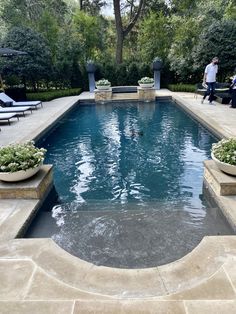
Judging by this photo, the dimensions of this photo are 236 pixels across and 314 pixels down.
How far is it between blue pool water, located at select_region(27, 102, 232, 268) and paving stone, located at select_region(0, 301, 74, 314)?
28.4 inches

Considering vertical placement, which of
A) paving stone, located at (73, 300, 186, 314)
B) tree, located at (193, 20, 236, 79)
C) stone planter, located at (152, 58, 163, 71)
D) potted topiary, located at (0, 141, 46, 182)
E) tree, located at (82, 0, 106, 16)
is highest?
tree, located at (82, 0, 106, 16)

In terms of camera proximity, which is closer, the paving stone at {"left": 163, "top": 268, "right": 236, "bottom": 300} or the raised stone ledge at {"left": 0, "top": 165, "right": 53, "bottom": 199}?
the paving stone at {"left": 163, "top": 268, "right": 236, "bottom": 300}

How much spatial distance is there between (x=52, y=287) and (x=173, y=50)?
1499cm

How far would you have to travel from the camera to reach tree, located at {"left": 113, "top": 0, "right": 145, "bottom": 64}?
18.1 metres

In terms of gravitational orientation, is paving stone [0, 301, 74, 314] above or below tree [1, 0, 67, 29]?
below

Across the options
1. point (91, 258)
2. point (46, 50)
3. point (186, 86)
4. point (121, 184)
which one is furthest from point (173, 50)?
point (91, 258)

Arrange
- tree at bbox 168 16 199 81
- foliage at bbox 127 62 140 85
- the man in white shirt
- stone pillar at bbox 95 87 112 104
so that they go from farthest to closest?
foliage at bbox 127 62 140 85
tree at bbox 168 16 199 81
stone pillar at bbox 95 87 112 104
the man in white shirt

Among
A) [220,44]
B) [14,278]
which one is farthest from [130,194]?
[220,44]

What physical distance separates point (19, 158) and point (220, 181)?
2.67 metres

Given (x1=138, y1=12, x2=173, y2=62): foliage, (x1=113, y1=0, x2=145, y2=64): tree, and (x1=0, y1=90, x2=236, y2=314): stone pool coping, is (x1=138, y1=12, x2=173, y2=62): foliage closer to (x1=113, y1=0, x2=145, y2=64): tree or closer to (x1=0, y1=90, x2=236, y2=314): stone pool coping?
(x1=113, y1=0, x2=145, y2=64): tree

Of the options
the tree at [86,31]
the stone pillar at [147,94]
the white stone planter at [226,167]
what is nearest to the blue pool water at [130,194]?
the white stone planter at [226,167]

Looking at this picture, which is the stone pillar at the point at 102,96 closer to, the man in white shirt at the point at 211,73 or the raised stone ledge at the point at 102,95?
the raised stone ledge at the point at 102,95

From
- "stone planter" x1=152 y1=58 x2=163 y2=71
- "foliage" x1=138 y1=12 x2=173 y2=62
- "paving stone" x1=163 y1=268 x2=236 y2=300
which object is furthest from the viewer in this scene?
"foliage" x1=138 y1=12 x2=173 y2=62

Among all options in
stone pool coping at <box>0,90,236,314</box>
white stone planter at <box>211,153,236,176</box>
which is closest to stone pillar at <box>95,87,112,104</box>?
white stone planter at <box>211,153,236,176</box>
